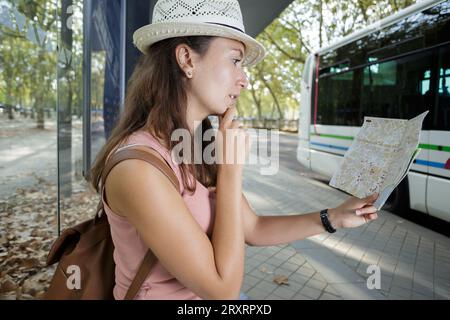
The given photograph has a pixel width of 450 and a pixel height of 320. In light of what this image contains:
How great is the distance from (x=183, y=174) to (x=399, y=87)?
5150 mm

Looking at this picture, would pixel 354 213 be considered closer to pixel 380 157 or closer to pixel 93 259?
pixel 380 157

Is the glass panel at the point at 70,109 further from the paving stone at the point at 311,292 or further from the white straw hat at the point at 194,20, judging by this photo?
the white straw hat at the point at 194,20

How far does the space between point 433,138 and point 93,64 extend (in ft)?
15.0

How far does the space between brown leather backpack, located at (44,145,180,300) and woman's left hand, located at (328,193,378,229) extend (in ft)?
Answer: 2.37

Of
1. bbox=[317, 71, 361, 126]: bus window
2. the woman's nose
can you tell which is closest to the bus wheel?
bbox=[317, 71, 361, 126]: bus window

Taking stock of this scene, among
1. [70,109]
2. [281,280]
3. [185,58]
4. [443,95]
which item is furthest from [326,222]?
[70,109]

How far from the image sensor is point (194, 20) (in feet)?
3.89

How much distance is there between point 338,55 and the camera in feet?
23.3

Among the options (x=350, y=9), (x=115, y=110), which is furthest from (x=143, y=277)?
(x=350, y=9)

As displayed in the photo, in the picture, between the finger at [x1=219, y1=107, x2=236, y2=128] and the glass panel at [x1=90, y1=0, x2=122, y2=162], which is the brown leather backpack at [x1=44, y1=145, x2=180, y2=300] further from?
the glass panel at [x1=90, y1=0, x2=122, y2=162]

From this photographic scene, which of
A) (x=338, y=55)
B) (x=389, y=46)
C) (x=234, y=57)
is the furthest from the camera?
(x=338, y=55)

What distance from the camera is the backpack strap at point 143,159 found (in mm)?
992

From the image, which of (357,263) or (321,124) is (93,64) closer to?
(357,263)
